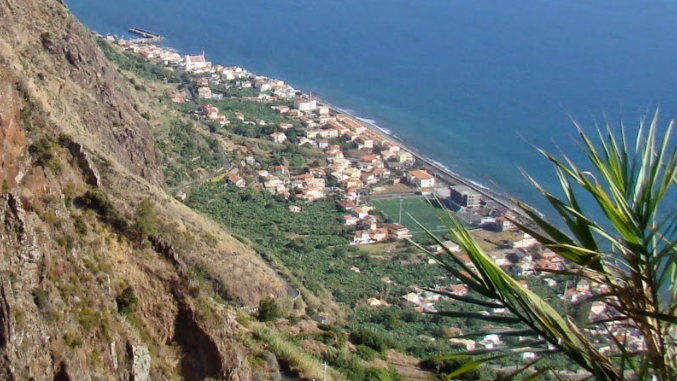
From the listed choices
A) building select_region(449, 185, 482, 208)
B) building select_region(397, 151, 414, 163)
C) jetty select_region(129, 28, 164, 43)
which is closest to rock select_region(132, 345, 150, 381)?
building select_region(449, 185, 482, 208)

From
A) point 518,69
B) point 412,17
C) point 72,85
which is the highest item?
point 412,17

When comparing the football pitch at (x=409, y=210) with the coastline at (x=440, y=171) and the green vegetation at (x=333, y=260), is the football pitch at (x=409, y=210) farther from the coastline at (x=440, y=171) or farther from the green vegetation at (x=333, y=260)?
the coastline at (x=440, y=171)

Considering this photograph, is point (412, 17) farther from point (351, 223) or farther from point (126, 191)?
point (126, 191)

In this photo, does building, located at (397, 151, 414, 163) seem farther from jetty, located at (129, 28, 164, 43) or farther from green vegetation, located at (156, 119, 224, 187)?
jetty, located at (129, 28, 164, 43)

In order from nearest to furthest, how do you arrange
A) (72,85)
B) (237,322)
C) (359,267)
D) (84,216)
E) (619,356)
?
(619,356)
(84,216)
(237,322)
(72,85)
(359,267)

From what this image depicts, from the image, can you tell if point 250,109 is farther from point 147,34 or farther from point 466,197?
point 147,34

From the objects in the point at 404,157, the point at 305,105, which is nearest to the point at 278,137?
the point at 305,105

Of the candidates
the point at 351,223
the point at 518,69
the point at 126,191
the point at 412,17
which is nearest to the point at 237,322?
the point at 126,191
